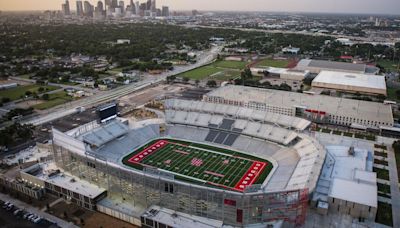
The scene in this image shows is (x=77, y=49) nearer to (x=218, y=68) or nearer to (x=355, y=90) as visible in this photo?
(x=218, y=68)

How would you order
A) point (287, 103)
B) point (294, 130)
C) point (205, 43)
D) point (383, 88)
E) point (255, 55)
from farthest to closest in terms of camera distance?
point (205, 43), point (255, 55), point (383, 88), point (287, 103), point (294, 130)

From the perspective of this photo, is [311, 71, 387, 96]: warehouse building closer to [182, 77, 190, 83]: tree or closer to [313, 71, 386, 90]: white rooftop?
[313, 71, 386, 90]: white rooftop

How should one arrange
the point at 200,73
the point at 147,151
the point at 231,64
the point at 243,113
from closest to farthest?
the point at 147,151 < the point at 243,113 < the point at 200,73 < the point at 231,64

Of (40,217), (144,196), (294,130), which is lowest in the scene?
(40,217)

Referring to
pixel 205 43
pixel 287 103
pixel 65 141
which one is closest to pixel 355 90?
pixel 287 103

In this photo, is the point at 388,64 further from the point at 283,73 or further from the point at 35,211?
the point at 35,211

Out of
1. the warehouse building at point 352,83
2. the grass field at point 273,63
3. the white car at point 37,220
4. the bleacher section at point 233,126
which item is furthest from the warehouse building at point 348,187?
the grass field at point 273,63

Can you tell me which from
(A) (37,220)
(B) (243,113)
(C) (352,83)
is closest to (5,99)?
(A) (37,220)
